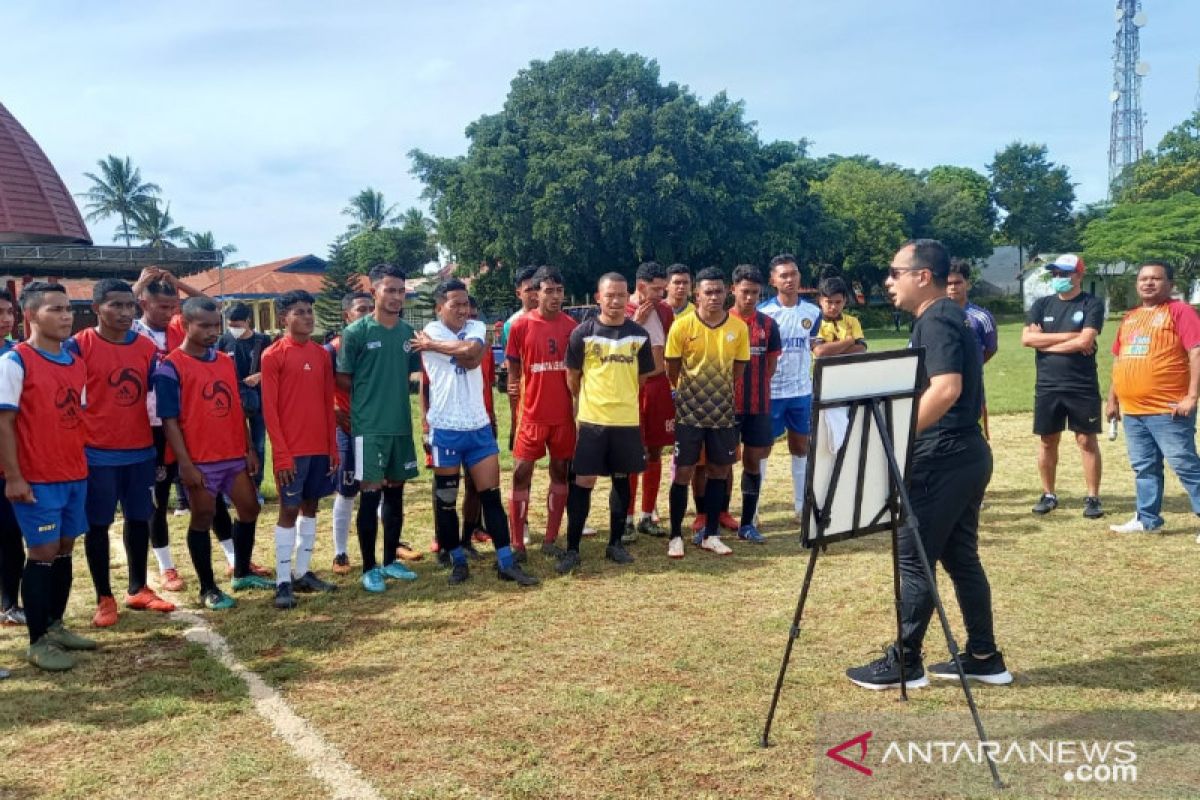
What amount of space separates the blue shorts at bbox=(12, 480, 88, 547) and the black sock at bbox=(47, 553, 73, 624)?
0.16 metres

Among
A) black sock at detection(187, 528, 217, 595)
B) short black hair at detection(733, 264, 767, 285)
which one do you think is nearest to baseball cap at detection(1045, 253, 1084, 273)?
short black hair at detection(733, 264, 767, 285)

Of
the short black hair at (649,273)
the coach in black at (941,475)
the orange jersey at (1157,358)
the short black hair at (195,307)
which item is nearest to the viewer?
the coach in black at (941,475)

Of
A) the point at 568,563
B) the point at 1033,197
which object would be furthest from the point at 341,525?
the point at 1033,197

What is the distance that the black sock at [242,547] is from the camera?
21.1 ft

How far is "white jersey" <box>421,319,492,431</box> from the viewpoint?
21.1ft

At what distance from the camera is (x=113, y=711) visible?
176 inches

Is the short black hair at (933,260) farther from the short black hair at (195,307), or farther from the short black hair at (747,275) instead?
the short black hair at (195,307)

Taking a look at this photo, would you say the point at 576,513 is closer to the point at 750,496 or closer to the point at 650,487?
the point at 650,487

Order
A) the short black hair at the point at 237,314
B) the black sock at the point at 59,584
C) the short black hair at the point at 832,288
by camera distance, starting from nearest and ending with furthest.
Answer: the black sock at the point at 59,584
the short black hair at the point at 832,288
the short black hair at the point at 237,314

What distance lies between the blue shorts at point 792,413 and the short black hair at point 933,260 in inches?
148

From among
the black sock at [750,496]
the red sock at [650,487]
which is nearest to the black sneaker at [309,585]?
the red sock at [650,487]

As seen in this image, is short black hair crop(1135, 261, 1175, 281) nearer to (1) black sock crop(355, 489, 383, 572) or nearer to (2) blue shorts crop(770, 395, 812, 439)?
(2) blue shorts crop(770, 395, 812, 439)

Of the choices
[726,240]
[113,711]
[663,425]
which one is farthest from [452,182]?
[113,711]

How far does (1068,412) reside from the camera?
7.81m
